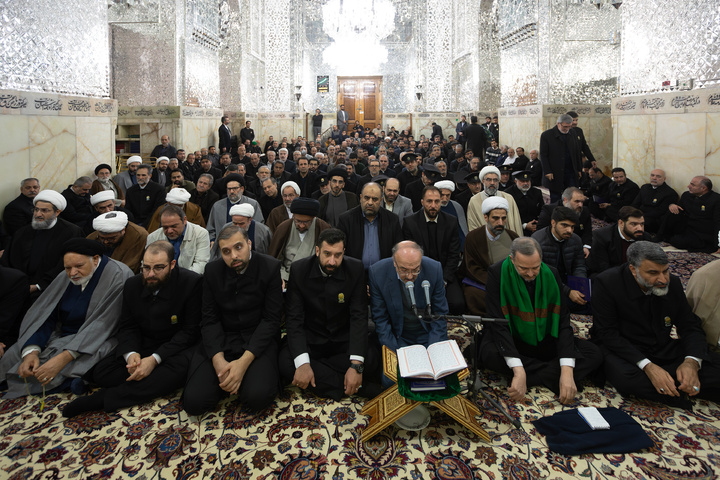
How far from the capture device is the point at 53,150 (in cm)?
525

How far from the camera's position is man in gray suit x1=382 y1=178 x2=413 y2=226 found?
13.5 ft

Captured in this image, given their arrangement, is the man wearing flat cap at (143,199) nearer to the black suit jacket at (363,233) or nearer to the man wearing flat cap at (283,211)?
the man wearing flat cap at (283,211)

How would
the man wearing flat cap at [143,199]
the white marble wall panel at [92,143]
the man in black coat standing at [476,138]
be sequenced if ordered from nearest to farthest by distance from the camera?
the man wearing flat cap at [143,199] < the white marble wall panel at [92,143] < the man in black coat standing at [476,138]

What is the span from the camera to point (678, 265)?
4.35 metres

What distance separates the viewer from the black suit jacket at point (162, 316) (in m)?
2.45

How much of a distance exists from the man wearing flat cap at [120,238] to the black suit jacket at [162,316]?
767 millimetres

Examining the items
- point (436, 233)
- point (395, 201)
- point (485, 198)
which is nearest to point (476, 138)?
point (485, 198)

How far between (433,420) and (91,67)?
6.22 meters

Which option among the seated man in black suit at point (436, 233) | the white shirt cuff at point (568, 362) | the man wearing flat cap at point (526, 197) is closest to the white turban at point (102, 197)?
the seated man in black suit at point (436, 233)

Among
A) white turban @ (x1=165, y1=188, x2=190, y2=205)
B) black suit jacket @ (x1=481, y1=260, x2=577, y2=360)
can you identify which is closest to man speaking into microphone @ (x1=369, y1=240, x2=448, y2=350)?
black suit jacket @ (x1=481, y1=260, x2=577, y2=360)

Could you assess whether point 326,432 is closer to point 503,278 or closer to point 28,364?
point 503,278

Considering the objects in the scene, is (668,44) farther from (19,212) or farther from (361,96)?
(361,96)

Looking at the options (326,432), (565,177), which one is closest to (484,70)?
(565,177)

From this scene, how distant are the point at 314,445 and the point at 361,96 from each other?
1707 cm
